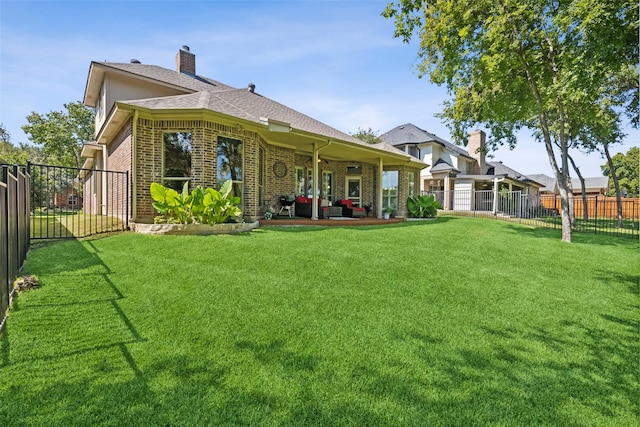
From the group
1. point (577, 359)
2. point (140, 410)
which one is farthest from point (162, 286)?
point (577, 359)

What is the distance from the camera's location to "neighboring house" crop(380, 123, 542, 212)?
75.7ft

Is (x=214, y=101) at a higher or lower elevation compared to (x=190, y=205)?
higher

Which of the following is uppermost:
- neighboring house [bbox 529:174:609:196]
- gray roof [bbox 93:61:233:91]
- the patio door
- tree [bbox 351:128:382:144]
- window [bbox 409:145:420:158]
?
tree [bbox 351:128:382:144]

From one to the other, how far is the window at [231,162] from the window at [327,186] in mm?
6097

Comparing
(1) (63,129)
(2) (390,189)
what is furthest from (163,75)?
(1) (63,129)

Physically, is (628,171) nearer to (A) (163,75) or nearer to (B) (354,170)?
(B) (354,170)

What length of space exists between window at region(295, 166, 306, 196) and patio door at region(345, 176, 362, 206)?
9.51 ft

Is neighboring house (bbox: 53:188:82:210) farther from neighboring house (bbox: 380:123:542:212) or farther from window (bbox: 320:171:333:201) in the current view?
neighboring house (bbox: 380:123:542:212)

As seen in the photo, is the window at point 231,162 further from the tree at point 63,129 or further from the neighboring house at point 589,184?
the neighboring house at point 589,184

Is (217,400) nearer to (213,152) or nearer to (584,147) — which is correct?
(213,152)

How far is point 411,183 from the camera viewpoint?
16.4m

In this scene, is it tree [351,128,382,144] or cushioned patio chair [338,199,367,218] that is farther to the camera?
tree [351,128,382,144]

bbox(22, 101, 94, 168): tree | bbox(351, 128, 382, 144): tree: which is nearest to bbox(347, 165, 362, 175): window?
bbox(351, 128, 382, 144): tree

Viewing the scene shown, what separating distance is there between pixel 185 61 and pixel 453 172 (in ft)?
63.1
